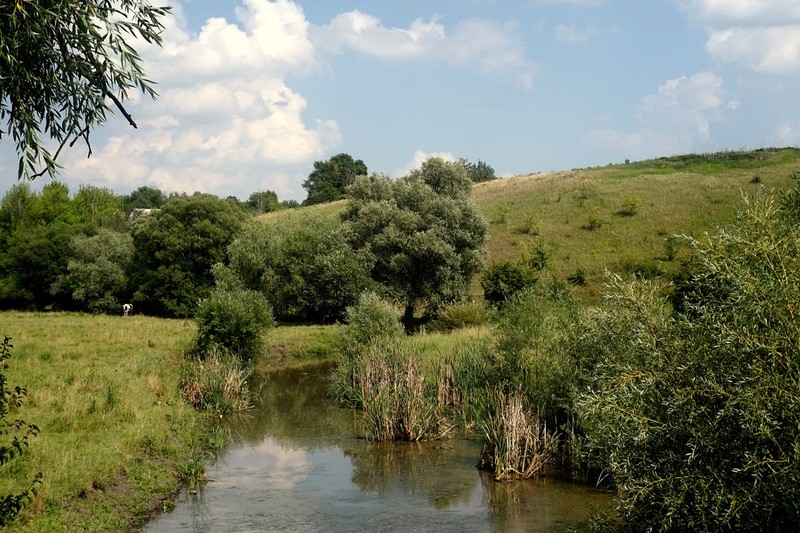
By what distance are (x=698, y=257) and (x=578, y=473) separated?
8.77 metres

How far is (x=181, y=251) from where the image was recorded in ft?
180

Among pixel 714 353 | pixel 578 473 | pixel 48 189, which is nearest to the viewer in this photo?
pixel 714 353

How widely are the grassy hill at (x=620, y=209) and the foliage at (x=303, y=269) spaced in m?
5.49

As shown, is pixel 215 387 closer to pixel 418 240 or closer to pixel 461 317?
pixel 461 317

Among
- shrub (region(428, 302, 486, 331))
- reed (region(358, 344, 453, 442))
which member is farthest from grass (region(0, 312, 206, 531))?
shrub (region(428, 302, 486, 331))

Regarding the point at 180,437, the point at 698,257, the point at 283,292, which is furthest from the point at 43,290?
the point at 698,257

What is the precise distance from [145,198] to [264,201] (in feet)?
125

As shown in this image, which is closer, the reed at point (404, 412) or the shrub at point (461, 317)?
the reed at point (404, 412)

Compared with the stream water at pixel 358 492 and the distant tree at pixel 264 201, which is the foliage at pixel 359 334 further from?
the distant tree at pixel 264 201

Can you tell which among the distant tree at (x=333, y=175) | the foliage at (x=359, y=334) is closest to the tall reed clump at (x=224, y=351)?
the foliage at (x=359, y=334)

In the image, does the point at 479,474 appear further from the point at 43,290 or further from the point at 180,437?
the point at 43,290

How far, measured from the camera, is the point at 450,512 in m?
15.2

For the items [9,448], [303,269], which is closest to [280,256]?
[303,269]

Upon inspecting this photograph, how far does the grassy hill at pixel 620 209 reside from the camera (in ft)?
191
